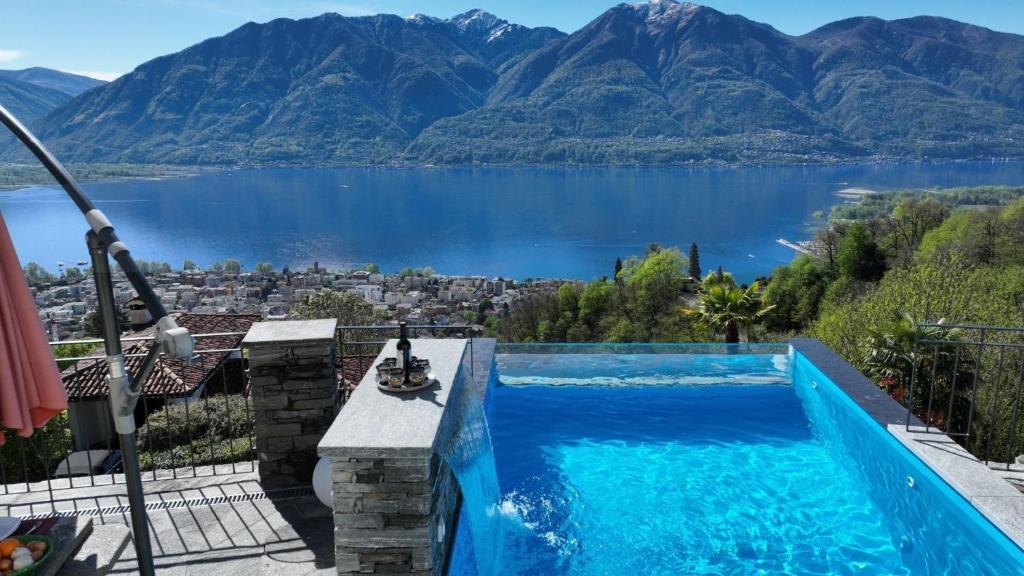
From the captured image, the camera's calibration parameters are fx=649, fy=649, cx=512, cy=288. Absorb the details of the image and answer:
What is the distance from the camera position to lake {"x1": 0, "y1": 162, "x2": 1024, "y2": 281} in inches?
2830

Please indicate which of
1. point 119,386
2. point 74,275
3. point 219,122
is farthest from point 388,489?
point 219,122

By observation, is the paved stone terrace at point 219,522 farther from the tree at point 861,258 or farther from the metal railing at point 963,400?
the tree at point 861,258

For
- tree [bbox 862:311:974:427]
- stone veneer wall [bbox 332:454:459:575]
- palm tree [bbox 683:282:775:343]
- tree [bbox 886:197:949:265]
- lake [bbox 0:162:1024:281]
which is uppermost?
stone veneer wall [bbox 332:454:459:575]

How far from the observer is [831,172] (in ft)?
475

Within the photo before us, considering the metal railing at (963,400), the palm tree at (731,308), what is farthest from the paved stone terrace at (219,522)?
the palm tree at (731,308)

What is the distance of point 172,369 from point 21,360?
39.8 ft

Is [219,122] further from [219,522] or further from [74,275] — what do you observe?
[219,522]

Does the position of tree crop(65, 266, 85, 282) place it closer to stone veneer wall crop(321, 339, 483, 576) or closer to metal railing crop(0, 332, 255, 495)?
metal railing crop(0, 332, 255, 495)

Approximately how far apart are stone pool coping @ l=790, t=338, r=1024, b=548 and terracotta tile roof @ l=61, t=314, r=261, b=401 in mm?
6722

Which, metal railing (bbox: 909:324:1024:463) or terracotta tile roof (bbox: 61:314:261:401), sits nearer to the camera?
metal railing (bbox: 909:324:1024:463)

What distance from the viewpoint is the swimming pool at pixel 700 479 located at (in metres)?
4.50

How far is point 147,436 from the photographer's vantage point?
5.90 meters

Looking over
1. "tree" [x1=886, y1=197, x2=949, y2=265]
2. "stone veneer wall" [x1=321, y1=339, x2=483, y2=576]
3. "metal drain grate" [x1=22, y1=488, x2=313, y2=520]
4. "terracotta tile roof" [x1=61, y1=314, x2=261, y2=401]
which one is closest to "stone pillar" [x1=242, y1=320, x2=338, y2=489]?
"metal drain grate" [x1=22, y1=488, x2=313, y2=520]

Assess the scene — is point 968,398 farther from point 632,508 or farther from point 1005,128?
point 1005,128
